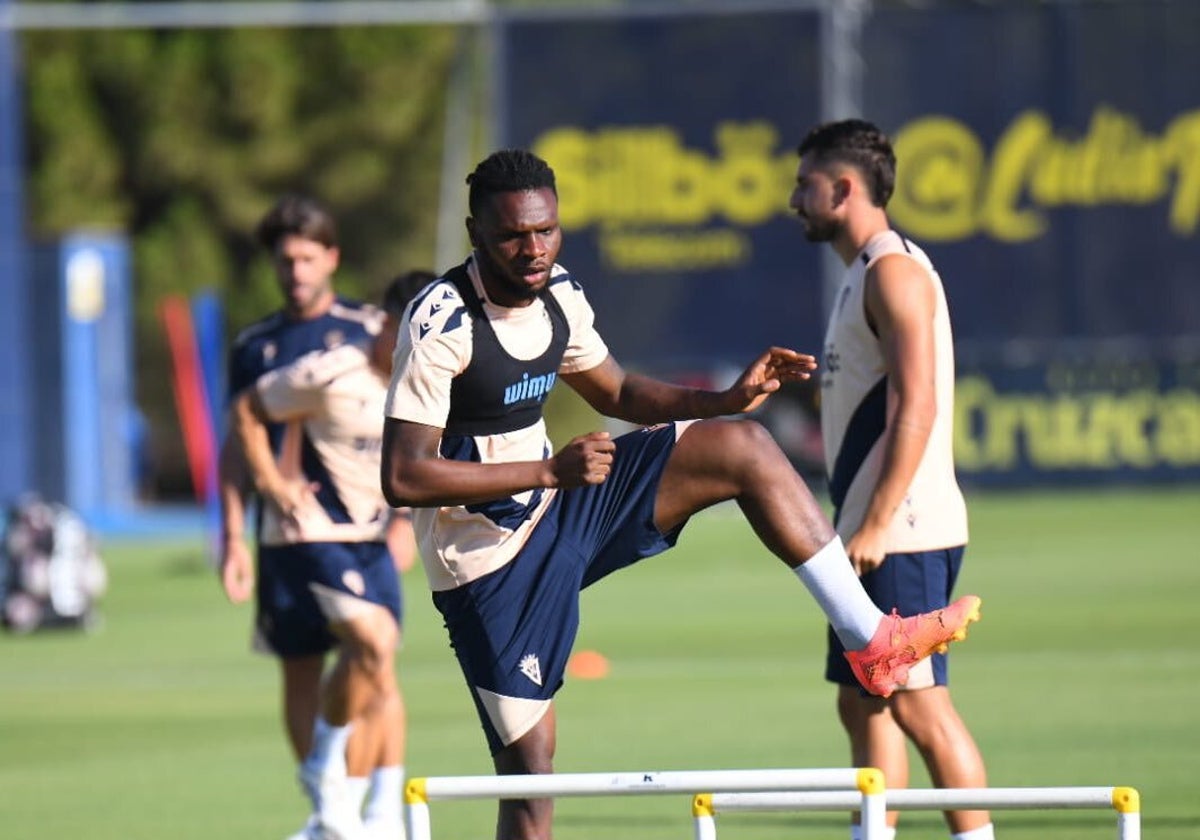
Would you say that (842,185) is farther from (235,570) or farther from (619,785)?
(235,570)

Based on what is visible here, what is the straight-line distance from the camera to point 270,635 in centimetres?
984

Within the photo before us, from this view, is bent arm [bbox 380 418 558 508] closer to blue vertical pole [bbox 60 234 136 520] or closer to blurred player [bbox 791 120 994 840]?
blurred player [bbox 791 120 994 840]

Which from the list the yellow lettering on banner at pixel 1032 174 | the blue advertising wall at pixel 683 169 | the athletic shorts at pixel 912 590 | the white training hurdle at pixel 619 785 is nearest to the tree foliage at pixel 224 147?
the blue advertising wall at pixel 683 169

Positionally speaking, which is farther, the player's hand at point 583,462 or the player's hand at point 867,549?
the player's hand at point 867,549

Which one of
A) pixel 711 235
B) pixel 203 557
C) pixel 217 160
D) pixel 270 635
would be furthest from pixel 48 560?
pixel 217 160

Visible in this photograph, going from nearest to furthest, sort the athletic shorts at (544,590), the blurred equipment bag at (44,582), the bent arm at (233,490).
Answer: the athletic shorts at (544,590) → the bent arm at (233,490) → the blurred equipment bag at (44,582)

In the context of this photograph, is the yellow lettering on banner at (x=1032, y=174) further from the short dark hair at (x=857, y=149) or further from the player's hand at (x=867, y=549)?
the player's hand at (x=867, y=549)

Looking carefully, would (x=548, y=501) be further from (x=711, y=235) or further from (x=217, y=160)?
(x=217, y=160)

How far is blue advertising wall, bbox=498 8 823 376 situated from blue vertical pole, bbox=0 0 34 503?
19.3ft

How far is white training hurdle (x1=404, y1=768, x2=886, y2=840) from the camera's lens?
6035mm

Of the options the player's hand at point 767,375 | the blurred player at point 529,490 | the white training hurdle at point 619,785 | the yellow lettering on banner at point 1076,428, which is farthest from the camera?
the yellow lettering on banner at point 1076,428

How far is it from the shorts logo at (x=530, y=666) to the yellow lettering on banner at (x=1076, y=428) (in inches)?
872

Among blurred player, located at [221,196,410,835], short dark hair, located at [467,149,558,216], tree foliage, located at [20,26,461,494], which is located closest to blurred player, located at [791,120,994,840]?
short dark hair, located at [467,149,558,216]

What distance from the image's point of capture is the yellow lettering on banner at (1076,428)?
28641 millimetres
